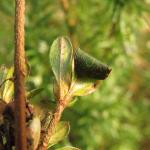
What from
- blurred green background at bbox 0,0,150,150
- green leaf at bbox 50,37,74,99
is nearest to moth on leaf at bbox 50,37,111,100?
green leaf at bbox 50,37,74,99

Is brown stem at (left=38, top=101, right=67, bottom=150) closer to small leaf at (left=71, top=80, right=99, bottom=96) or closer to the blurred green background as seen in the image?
small leaf at (left=71, top=80, right=99, bottom=96)

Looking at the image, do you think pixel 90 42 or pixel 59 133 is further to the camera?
pixel 90 42

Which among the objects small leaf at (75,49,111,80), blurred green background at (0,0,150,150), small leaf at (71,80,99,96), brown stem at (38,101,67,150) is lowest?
blurred green background at (0,0,150,150)

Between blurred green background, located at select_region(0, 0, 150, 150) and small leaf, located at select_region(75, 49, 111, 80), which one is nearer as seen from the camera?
small leaf, located at select_region(75, 49, 111, 80)

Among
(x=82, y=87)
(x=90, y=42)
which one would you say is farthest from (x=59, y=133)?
(x=90, y=42)

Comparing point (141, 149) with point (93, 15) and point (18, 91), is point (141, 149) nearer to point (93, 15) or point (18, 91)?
point (93, 15)

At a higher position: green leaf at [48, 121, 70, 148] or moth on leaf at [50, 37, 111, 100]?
moth on leaf at [50, 37, 111, 100]

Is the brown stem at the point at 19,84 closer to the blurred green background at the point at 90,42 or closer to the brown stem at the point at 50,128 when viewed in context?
the brown stem at the point at 50,128

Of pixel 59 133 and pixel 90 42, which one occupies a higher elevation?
pixel 59 133

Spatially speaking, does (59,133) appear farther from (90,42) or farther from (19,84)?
(90,42)
